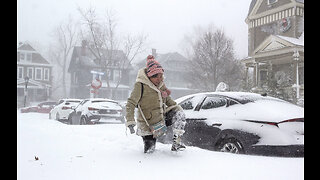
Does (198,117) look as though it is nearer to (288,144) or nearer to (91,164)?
(288,144)

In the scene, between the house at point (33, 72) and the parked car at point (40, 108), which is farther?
the house at point (33, 72)

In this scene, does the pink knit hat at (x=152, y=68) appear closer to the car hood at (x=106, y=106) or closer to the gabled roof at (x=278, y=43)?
the car hood at (x=106, y=106)

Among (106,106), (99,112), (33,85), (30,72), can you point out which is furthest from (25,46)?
(99,112)

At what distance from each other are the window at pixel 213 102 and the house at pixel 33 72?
44012 millimetres

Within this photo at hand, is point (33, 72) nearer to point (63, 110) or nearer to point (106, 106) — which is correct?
point (63, 110)

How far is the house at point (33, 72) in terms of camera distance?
4653 cm

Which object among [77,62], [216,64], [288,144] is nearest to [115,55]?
[216,64]

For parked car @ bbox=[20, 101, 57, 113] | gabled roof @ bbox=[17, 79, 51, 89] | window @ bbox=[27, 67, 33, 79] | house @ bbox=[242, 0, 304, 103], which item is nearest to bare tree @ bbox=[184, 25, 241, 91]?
house @ bbox=[242, 0, 304, 103]

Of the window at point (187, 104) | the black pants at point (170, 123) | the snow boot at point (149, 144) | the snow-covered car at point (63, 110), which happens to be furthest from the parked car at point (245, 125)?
the snow-covered car at point (63, 110)

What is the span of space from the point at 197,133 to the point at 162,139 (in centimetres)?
97

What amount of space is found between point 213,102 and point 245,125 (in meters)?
1.02

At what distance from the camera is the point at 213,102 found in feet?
18.1

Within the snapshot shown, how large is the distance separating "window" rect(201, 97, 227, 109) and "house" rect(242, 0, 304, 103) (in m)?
11.6
